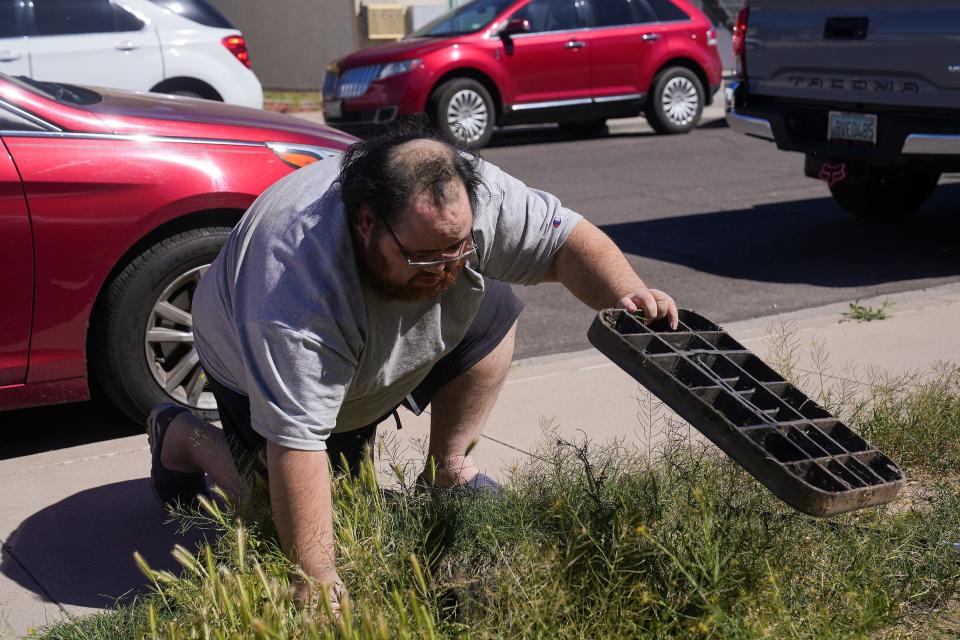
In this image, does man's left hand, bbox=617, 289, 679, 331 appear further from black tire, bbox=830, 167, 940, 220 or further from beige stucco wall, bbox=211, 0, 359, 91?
beige stucco wall, bbox=211, 0, 359, 91

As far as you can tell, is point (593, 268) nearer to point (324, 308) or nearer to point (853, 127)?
point (324, 308)

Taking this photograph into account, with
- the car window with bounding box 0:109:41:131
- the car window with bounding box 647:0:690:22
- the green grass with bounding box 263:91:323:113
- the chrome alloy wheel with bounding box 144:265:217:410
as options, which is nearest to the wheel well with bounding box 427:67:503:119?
the car window with bounding box 647:0:690:22

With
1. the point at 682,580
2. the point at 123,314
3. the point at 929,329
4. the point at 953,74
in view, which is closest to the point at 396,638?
the point at 682,580

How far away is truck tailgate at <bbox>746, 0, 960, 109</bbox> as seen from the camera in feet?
21.8

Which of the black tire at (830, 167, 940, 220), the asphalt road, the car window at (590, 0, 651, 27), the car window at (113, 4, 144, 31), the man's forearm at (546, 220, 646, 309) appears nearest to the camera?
the man's forearm at (546, 220, 646, 309)

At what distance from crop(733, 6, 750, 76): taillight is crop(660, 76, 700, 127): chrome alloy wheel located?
18.8 feet

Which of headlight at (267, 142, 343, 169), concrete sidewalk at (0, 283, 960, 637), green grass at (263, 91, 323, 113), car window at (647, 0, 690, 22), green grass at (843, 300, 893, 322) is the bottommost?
green grass at (263, 91, 323, 113)

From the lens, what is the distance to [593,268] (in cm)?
319

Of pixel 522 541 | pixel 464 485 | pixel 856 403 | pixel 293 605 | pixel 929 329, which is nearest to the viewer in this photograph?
pixel 293 605

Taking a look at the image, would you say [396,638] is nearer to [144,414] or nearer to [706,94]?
[144,414]

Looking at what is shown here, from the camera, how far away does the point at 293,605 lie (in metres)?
2.56

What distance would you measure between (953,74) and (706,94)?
7993 millimetres

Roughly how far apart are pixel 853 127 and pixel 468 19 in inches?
267

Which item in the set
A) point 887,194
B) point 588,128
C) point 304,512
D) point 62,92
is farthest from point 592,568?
point 588,128
